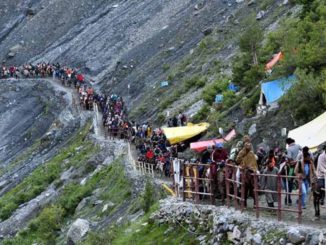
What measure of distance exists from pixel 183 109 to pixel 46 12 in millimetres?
51540

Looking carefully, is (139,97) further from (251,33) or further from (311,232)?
(311,232)

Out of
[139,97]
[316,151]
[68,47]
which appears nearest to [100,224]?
[316,151]

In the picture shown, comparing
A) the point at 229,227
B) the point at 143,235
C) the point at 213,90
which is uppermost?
the point at 213,90

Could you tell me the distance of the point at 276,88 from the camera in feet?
115

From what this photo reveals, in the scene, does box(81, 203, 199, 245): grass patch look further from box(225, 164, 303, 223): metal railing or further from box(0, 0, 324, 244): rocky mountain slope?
box(225, 164, 303, 223): metal railing

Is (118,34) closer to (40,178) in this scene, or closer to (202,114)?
(40,178)

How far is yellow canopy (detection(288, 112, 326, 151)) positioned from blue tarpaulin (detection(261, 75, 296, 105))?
6.32m

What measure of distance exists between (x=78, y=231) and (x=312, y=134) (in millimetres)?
9441

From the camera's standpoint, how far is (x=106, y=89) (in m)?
70.9

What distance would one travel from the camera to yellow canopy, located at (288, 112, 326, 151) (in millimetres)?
24766

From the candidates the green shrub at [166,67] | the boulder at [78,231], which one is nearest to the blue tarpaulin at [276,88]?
the boulder at [78,231]

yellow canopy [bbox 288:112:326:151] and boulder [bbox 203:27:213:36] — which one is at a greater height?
boulder [bbox 203:27:213:36]

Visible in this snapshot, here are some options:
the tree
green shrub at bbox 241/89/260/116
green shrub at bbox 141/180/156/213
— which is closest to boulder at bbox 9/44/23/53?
the tree

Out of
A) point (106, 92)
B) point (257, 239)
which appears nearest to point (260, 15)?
point (106, 92)
